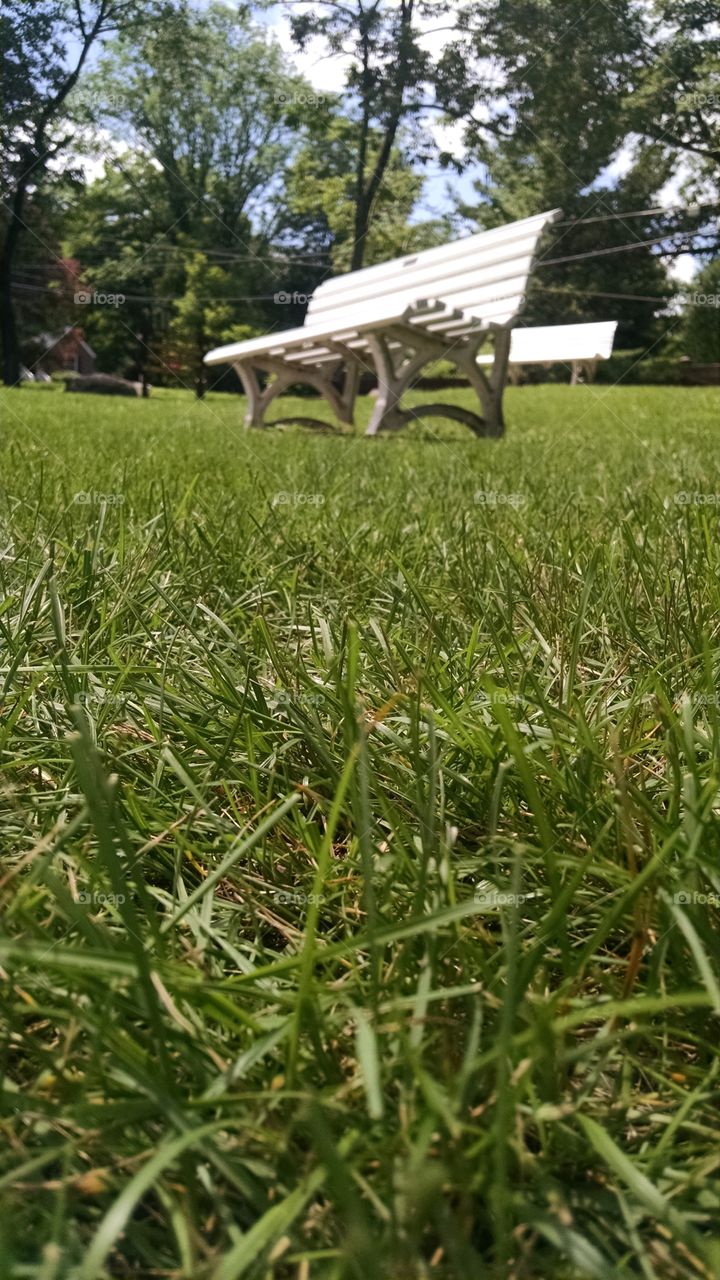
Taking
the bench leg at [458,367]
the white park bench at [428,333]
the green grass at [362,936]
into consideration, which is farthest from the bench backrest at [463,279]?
the green grass at [362,936]

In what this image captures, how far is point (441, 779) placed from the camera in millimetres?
662

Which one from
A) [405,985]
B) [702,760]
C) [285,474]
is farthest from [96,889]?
[285,474]

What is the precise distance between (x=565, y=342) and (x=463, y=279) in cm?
93

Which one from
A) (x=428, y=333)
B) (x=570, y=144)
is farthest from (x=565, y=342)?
(x=570, y=144)

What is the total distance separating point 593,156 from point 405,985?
9.34 m

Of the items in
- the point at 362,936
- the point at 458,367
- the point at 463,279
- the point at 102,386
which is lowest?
the point at 362,936

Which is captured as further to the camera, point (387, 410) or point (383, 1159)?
point (387, 410)

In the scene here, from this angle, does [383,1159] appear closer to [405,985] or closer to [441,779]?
[405,985]

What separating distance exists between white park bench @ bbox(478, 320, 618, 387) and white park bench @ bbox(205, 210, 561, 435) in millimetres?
264

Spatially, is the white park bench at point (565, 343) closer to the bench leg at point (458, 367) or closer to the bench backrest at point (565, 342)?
the bench backrest at point (565, 342)

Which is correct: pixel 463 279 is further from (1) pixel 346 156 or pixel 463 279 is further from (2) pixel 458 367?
(1) pixel 346 156

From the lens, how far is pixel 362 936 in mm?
498

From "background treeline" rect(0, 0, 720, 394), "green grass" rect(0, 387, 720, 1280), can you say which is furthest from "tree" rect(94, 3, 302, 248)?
"green grass" rect(0, 387, 720, 1280)

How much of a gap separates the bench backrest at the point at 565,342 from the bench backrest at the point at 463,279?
0.31 metres
